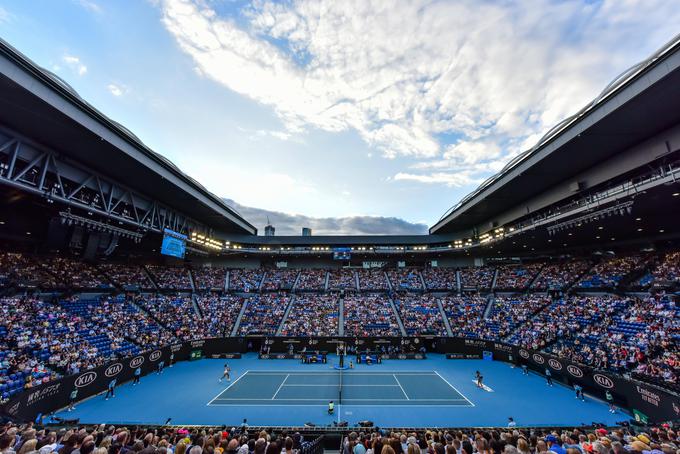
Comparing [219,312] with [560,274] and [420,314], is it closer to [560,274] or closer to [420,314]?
[420,314]

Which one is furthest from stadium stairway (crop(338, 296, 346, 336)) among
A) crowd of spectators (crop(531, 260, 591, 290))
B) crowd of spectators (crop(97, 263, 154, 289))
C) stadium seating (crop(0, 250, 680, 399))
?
crowd of spectators (crop(97, 263, 154, 289))

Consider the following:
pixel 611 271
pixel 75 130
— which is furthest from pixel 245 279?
pixel 611 271

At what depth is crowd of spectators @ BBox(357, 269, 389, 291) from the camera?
46125mm

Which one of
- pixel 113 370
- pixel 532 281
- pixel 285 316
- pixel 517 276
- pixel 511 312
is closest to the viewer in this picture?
pixel 113 370

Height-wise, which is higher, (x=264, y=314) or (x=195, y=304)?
(x=195, y=304)

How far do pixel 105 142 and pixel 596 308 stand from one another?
4258 cm

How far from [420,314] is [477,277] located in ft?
44.2

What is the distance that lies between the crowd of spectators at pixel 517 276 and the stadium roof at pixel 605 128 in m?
15.9

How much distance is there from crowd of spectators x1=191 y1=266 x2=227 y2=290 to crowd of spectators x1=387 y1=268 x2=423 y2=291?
92.0ft

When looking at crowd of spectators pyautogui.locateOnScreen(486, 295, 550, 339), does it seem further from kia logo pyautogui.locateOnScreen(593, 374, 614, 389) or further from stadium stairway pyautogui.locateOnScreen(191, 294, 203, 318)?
stadium stairway pyautogui.locateOnScreen(191, 294, 203, 318)

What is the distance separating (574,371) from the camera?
20969mm

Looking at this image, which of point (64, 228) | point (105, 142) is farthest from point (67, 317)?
point (105, 142)

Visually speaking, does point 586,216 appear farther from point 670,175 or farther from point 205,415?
point 205,415

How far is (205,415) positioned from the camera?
17094 millimetres
